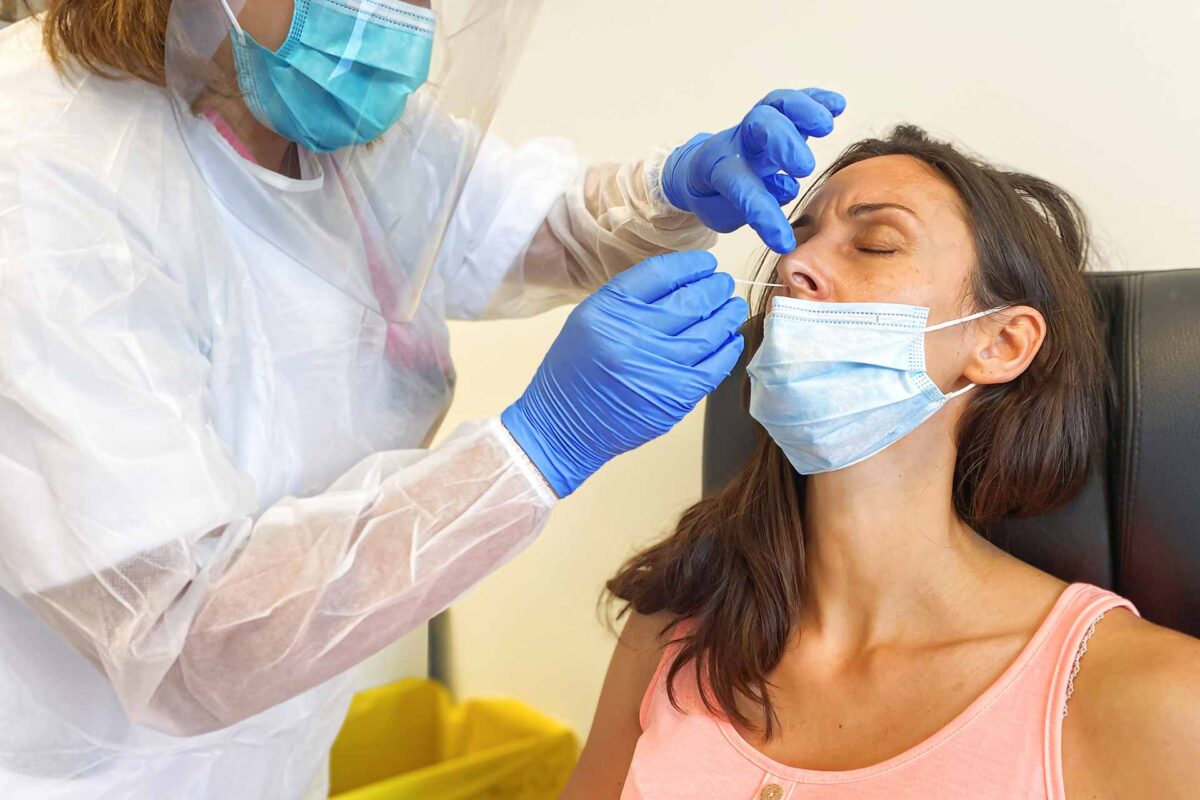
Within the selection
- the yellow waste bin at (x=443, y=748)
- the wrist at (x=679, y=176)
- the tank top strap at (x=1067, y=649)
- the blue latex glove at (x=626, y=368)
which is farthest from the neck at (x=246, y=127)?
the yellow waste bin at (x=443, y=748)

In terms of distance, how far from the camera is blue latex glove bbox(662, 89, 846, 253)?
1.16 meters

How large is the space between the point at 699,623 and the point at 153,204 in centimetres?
88

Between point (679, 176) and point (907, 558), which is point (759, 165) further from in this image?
point (907, 558)

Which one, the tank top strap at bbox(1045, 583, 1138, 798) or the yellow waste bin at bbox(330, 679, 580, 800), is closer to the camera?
the tank top strap at bbox(1045, 583, 1138, 798)

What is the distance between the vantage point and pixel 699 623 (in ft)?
4.64

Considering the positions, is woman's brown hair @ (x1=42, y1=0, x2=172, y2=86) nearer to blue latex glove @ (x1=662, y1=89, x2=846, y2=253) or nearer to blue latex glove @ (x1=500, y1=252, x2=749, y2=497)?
blue latex glove @ (x1=500, y1=252, x2=749, y2=497)

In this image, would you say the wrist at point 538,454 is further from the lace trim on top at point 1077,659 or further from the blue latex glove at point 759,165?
the lace trim on top at point 1077,659

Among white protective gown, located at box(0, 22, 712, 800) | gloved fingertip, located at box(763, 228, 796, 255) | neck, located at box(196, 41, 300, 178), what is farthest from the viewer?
gloved fingertip, located at box(763, 228, 796, 255)

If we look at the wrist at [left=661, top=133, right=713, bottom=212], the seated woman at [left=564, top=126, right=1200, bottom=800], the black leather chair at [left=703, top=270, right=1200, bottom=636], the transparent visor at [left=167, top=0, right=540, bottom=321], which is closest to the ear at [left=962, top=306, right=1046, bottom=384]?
the seated woman at [left=564, top=126, right=1200, bottom=800]

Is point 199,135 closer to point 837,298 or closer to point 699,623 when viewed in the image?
point 837,298

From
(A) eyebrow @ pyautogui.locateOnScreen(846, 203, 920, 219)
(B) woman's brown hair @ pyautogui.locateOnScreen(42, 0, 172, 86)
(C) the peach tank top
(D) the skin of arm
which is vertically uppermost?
(A) eyebrow @ pyautogui.locateOnScreen(846, 203, 920, 219)

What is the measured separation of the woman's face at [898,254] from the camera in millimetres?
1197

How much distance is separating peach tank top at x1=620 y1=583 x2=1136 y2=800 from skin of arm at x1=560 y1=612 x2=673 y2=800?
13cm

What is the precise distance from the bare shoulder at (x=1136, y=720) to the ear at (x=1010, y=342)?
0.34m
